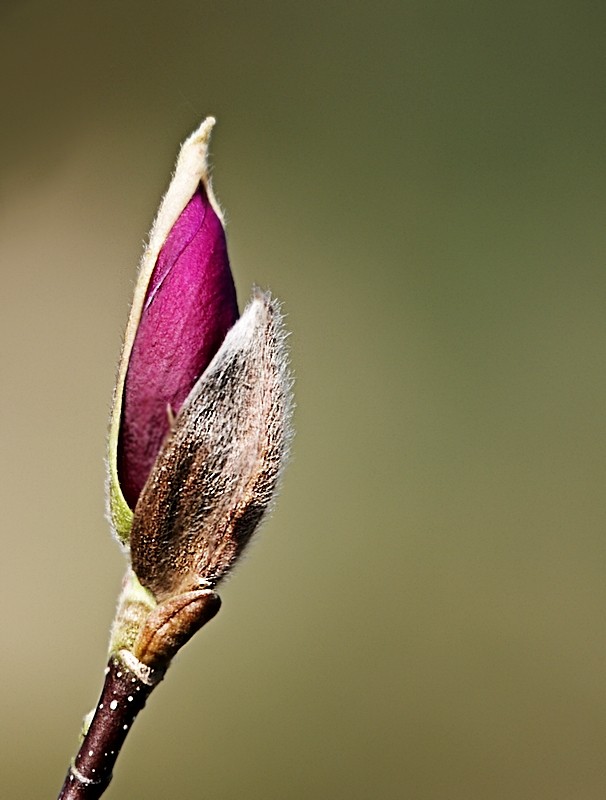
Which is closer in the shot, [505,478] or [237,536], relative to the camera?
[237,536]

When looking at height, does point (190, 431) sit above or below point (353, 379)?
below

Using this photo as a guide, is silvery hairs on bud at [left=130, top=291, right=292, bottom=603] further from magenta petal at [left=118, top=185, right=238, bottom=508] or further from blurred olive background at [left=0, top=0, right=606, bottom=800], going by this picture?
blurred olive background at [left=0, top=0, right=606, bottom=800]

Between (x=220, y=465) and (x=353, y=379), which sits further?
(x=353, y=379)

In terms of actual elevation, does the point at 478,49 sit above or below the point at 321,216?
above

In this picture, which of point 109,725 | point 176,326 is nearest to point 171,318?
point 176,326

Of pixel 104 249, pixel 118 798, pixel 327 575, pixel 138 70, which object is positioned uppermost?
pixel 138 70

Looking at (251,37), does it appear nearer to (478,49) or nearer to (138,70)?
(138,70)

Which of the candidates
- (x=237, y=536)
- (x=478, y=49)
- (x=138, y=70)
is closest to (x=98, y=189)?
(x=138, y=70)

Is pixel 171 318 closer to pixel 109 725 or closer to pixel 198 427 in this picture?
pixel 198 427

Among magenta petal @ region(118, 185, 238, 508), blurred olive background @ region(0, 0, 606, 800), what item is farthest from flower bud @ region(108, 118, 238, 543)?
blurred olive background @ region(0, 0, 606, 800)
